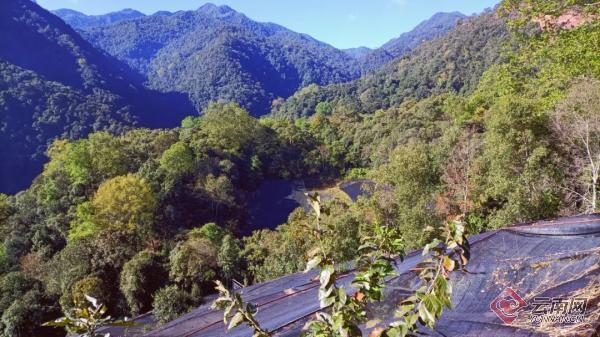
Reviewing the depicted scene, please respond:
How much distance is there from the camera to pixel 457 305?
8.06 ft

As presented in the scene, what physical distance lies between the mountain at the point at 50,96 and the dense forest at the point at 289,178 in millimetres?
14773

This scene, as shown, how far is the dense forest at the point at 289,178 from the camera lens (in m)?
7.53

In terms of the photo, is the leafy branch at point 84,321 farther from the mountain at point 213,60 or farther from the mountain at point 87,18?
the mountain at point 87,18

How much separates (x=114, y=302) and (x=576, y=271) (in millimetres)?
11623

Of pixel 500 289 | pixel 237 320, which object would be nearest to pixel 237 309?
pixel 237 320

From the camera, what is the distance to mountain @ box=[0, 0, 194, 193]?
3494 cm

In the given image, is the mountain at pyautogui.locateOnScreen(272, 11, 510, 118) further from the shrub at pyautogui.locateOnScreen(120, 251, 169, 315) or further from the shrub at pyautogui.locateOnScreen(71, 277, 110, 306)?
the shrub at pyautogui.locateOnScreen(71, 277, 110, 306)

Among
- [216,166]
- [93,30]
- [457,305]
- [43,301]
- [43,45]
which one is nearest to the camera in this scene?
[457,305]

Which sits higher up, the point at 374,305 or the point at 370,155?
the point at 374,305

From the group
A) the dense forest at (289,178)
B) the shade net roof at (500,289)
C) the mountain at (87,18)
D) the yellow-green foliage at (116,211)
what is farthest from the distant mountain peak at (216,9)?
the shade net roof at (500,289)

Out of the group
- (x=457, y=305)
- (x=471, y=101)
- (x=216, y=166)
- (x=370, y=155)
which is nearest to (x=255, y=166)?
(x=216, y=166)

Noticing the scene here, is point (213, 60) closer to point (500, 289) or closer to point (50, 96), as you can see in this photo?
point (50, 96)

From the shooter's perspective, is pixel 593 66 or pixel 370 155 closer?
pixel 593 66

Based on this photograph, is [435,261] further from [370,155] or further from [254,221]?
[370,155]
